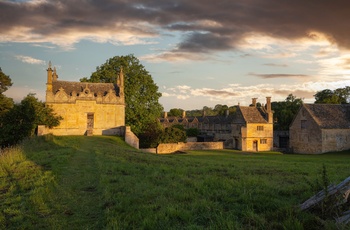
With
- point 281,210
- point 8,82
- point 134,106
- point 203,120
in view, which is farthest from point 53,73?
point 203,120

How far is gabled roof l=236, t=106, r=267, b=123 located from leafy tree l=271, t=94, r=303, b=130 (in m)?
9.99

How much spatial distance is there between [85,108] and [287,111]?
44.6m

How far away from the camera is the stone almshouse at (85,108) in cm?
4456

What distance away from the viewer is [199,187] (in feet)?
33.1

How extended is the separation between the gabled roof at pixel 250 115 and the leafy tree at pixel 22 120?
35602mm

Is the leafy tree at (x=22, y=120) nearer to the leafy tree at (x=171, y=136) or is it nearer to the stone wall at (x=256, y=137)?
the leafy tree at (x=171, y=136)

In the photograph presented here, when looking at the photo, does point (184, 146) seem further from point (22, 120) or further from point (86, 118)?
point (22, 120)

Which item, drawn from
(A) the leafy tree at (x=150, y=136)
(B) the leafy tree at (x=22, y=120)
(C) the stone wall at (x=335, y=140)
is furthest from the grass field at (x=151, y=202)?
(C) the stone wall at (x=335, y=140)

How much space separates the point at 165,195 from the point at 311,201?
13.6ft

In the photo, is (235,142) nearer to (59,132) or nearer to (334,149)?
(334,149)

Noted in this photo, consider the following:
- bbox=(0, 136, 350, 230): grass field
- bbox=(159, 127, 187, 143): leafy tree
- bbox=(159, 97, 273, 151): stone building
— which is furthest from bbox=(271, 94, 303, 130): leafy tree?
bbox=(0, 136, 350, 230): grass field

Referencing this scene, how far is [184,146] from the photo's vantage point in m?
54.6

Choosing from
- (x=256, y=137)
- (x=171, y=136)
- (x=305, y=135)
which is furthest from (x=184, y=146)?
(x=305, y=135)

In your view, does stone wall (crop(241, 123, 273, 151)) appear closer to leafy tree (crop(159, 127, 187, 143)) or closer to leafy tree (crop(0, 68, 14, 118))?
leafy tree (crop(159, 127, 187, 143))
